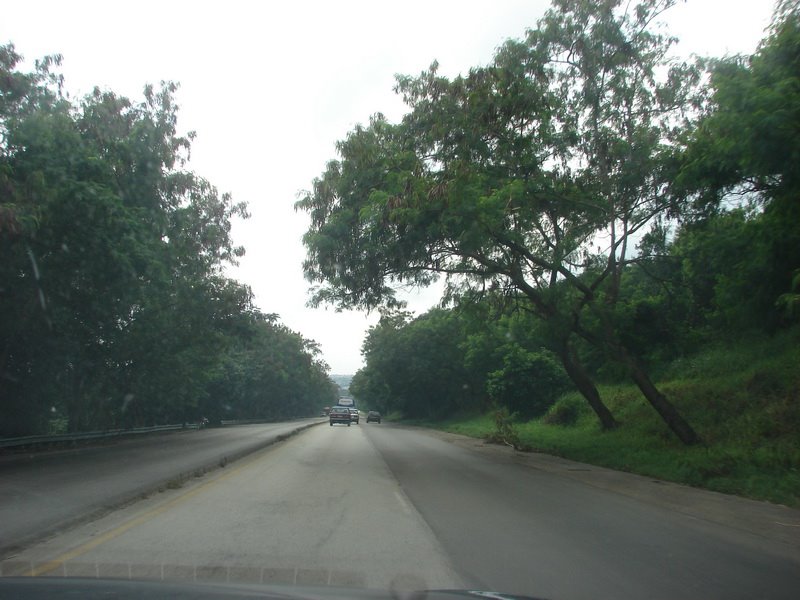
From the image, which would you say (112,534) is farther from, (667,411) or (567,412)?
(567,412)

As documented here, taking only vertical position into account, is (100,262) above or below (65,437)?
above

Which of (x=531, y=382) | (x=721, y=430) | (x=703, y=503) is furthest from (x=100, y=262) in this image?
(x=531, y=382)

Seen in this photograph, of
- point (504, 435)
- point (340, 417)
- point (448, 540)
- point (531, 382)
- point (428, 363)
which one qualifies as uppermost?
point (428, 363)

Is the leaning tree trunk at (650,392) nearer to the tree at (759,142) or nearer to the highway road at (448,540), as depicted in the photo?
the highway road at (448,540)

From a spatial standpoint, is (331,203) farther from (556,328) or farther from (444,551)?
(444,551)

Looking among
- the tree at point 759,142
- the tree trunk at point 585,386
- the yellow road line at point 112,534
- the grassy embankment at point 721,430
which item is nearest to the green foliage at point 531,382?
the grassy embankment at point 721,430

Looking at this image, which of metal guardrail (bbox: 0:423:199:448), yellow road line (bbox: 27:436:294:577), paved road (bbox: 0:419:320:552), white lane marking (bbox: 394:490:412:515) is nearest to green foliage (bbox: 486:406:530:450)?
paved road (bbox: 0:419:320:552)

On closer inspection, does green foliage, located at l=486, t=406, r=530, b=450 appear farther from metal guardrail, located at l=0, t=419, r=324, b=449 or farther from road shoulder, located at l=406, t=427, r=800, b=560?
metal guardrail, located at l=0, t=419, r=324, b=449

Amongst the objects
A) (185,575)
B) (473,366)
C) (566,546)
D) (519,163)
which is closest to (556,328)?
(519,163)

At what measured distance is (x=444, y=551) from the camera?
766 cm

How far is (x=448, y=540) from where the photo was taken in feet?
27.3

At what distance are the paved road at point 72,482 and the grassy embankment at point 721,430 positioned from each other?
37.2ft

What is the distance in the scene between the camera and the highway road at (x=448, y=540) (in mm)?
6461

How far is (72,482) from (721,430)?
16091 mm
